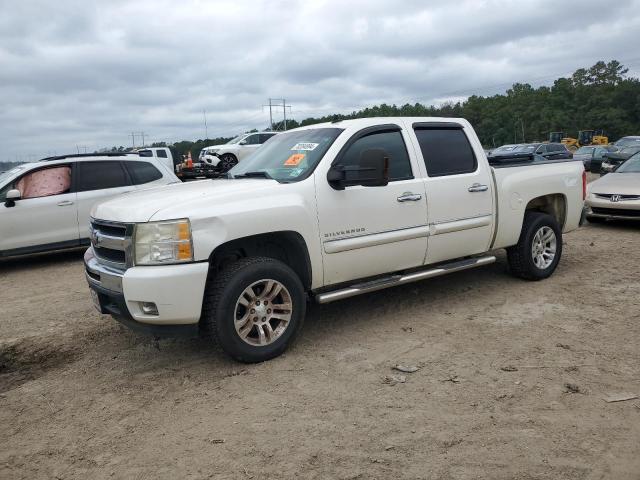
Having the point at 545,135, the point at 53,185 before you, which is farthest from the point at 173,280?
the point at 545,135

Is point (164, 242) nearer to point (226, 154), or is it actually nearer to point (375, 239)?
point (375, 239)

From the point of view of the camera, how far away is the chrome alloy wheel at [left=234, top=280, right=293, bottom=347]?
4.00 m

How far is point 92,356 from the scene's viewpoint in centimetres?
452

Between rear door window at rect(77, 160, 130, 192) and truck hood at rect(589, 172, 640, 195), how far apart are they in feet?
27.9

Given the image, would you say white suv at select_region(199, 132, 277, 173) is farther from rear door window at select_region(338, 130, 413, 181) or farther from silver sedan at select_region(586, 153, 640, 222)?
rear door window at select_region(338, 130, 413, 181)

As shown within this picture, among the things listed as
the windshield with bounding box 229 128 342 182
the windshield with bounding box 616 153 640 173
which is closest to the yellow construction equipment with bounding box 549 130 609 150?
the windshield with bounding box 616 153 640 173

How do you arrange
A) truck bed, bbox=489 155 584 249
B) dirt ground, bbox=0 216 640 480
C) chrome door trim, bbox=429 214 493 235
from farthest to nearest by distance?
1. truck bed, bbox=489 155 584 249
2. chrome door trim, bbox=429 214 493 235
3. dirt ground, bbox=0 216 640 480

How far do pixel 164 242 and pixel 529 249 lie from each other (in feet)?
13.5

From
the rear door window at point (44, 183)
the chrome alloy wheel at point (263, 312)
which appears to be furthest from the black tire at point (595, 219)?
the rear door window at point (44, 183)

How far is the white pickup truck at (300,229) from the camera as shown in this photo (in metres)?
3.78

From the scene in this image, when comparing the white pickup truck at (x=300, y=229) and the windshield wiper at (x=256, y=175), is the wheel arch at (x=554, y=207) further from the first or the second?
the windshield wiper at (x=256, y=175)

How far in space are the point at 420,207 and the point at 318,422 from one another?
2388 mm

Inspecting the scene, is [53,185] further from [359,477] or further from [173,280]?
[359,477]

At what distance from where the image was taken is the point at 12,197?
7.99 metres
